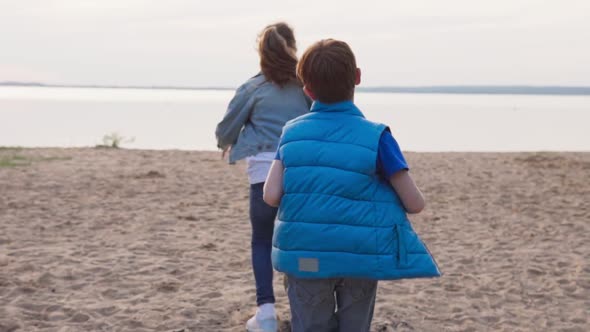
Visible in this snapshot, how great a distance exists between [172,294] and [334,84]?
3.12 metres

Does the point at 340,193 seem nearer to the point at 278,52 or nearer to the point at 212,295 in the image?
the point at 278,52

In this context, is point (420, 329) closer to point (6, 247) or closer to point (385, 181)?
point (385, 181)

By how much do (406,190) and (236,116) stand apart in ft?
4.71

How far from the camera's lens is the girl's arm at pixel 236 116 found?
13.2 feet

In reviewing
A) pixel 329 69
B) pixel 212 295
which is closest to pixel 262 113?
pixel 329 69

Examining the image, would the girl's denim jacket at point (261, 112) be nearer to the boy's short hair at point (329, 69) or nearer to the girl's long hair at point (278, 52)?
the girl's long hair at point (278, 52)

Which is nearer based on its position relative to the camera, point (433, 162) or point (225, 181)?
point (225, 181)

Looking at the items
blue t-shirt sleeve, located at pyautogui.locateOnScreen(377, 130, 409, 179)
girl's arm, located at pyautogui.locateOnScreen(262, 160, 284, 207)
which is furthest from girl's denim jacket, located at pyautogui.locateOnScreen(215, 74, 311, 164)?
blue t-shirt sleeve, located at pyautogui.locateOnScreen(377, 130, 409, 179)

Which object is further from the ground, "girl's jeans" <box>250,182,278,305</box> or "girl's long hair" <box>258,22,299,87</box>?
"girl's long hair" <box>258,22,299,87</box>

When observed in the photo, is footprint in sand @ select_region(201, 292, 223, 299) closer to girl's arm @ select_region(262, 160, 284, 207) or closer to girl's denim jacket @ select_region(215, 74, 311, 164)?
girl's denim jacket @ select_region(215, 74, 311, 164)

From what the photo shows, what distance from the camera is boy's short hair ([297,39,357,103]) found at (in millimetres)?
2785

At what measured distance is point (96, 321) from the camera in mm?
4895

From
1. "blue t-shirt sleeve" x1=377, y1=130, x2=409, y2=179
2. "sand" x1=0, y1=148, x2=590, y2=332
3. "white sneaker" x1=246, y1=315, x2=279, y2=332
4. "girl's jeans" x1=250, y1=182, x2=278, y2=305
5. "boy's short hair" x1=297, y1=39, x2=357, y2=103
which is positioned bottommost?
"sand" x1=0, y1=148, x2=590, y2=332

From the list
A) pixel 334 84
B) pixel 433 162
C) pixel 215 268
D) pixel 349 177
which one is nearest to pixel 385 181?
pixel 349 177
